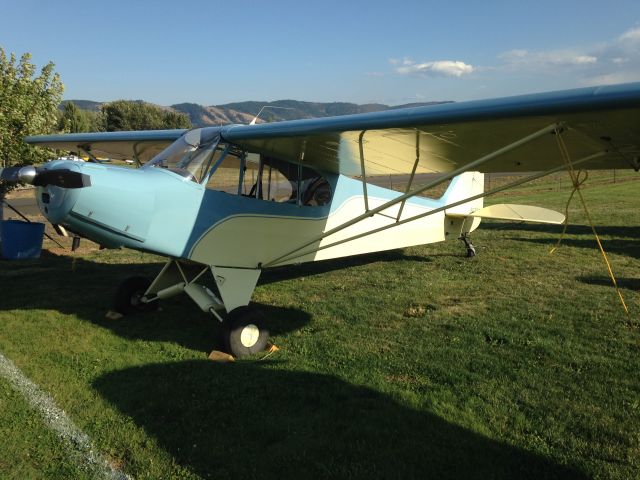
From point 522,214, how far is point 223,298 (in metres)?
5.41

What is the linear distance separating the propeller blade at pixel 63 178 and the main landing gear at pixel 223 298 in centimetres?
161

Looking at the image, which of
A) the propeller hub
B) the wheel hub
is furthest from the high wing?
the wheel hub

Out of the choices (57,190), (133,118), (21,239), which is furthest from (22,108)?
(133,118)

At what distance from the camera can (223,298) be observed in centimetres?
505

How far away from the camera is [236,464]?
284 cm

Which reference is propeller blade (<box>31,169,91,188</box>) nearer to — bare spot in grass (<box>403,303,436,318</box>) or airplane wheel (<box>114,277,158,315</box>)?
airplane wheel (<box>114,277,158,315</box>)

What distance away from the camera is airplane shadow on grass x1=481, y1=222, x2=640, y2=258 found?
900cm

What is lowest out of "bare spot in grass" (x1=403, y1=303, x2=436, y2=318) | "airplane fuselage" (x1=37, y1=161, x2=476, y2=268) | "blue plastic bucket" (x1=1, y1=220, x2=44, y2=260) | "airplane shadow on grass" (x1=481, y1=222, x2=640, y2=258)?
"airplane shadow on grass" (x1=481, y1=222, x2=640, y2=258)

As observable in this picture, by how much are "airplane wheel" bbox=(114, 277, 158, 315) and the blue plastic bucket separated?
336cm

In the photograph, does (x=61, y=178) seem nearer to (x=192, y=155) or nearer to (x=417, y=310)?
(x=192, y=155)

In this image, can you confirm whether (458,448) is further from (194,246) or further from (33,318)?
(33,318)

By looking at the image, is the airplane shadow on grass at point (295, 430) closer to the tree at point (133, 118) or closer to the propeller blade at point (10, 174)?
the propeller blade at point (10, 174)

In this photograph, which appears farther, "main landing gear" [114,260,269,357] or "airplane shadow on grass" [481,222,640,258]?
"airplane shadow on grass" [481,222,640,258]

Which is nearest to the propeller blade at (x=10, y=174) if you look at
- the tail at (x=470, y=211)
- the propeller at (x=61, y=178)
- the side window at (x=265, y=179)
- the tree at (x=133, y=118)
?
the propeller at (x=61, y=178)
